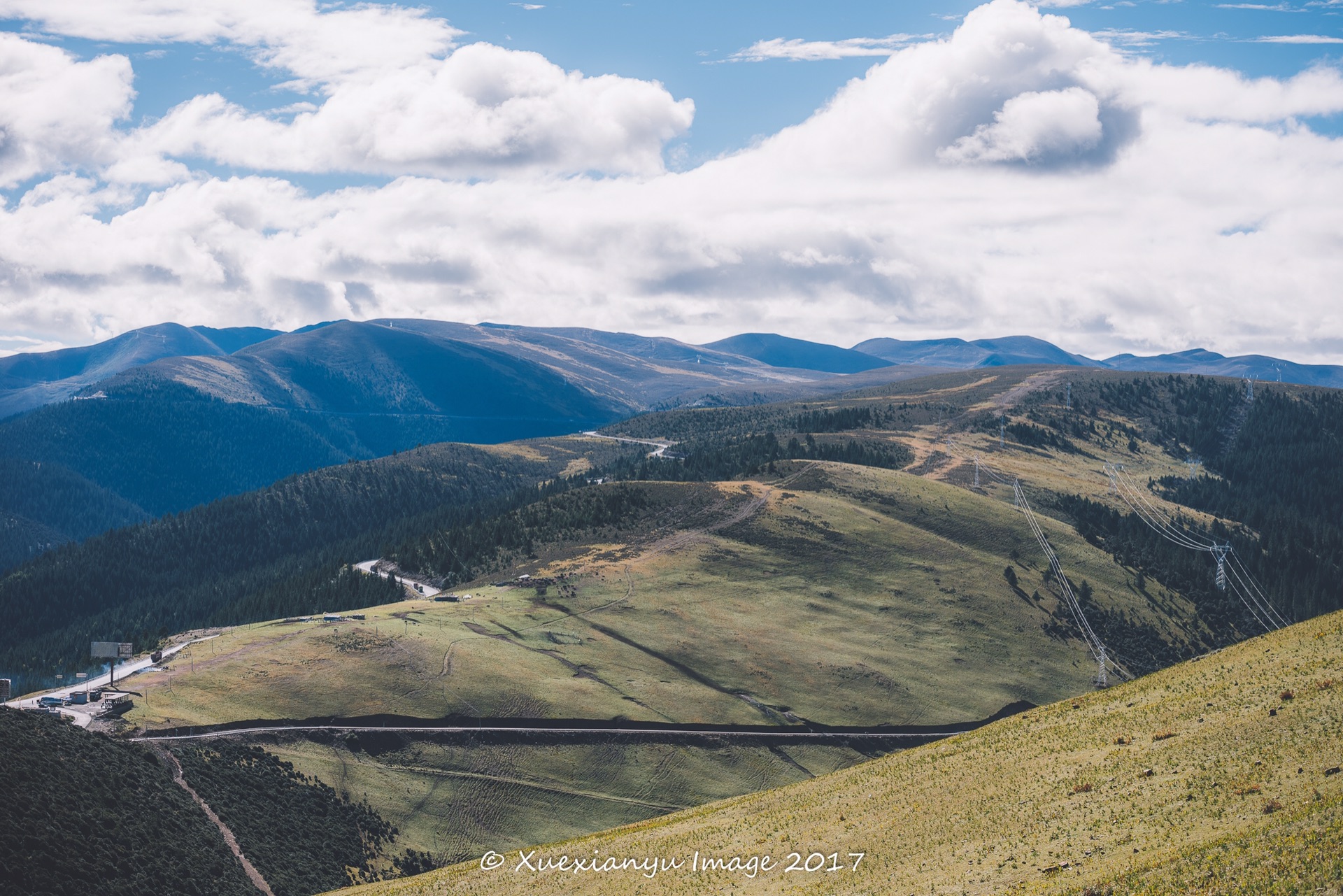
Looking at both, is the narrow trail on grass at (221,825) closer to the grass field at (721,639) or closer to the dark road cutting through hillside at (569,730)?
the dark road cutting through hillside at (569,730)

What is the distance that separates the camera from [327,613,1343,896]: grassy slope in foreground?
37.4 meters

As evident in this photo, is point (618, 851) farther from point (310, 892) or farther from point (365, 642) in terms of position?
point (365, 642)

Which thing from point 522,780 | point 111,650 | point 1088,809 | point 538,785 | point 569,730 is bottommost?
point 538,785

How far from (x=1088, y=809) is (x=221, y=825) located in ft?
214

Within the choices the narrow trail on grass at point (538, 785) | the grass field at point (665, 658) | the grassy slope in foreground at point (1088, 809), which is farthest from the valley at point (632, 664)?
the grassy slope in foreground at point (1088, 809)

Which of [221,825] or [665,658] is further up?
[221,825]

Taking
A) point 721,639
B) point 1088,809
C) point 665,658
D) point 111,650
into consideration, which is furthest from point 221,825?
point 721,639

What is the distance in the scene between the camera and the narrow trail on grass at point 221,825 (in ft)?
241

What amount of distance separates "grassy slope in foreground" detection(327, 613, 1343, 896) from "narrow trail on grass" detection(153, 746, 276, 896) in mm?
8465

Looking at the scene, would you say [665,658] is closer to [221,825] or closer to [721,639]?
[721,639]

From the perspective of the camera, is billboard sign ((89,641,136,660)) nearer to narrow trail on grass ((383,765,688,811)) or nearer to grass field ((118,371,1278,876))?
grass field ((118,371,1278,876))

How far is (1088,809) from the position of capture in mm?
48719

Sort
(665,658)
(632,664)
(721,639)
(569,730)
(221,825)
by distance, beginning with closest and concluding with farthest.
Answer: (221,825) → (569,730) → (632,664) → (665,658) → (721,639)

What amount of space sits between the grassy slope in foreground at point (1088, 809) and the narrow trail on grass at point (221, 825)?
847 centimetres
